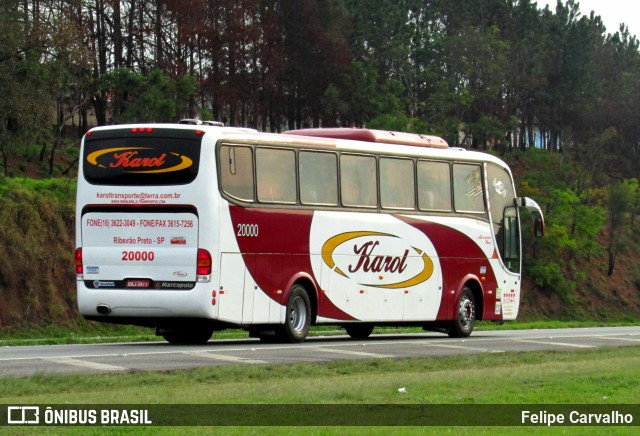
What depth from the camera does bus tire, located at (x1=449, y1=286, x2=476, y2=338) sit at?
28.5 meters

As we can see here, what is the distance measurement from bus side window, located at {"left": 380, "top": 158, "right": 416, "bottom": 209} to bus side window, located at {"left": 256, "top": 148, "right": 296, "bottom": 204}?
2822 millimetres

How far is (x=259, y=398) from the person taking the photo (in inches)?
532

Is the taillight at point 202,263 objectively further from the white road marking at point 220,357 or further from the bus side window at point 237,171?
the white road marking at point 220,357

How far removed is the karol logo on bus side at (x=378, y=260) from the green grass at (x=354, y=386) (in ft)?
17.8

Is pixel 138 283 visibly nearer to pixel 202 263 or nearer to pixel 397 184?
pixel 202 263

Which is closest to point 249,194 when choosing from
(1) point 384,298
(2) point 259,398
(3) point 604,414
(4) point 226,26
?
(1) point 384,298

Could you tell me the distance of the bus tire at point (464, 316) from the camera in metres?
28.5

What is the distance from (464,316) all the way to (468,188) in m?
2.90

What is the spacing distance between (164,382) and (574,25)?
9610cm

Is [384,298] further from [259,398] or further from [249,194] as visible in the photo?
[259,398]

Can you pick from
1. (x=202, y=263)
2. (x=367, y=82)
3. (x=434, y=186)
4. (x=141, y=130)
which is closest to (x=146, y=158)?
(x=141, y=130)

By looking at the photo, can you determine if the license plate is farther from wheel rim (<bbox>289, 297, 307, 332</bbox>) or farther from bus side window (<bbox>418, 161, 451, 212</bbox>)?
bus side window (<bbox>418, 161, 451, 212</bbox>)

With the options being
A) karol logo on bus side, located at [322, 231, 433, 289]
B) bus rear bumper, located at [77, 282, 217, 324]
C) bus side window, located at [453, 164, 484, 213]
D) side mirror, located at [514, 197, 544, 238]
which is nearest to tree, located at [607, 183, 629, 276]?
side mirror, located at [514, 197, 544, 238]

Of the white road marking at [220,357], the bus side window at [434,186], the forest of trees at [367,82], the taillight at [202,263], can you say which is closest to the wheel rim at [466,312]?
the bus side window at [434,186]
